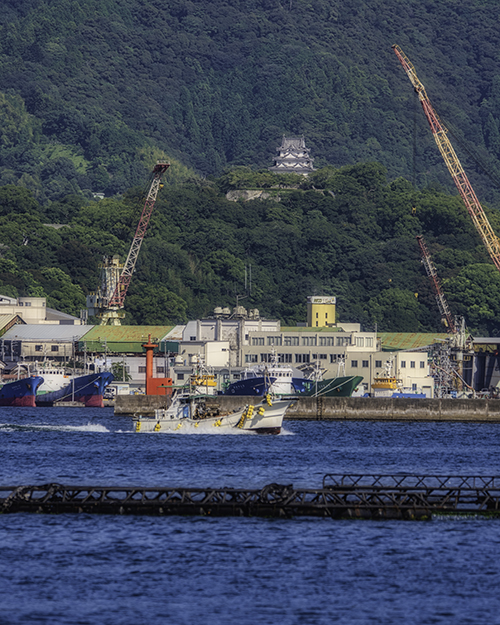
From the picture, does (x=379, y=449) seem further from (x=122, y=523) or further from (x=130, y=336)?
(x=130, y=336)

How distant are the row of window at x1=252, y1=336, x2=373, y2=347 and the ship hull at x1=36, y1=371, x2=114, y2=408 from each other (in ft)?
78.7

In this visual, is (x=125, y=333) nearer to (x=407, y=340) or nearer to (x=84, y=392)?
(x=84, y=392)

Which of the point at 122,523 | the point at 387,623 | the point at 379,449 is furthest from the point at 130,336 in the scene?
the point at 387,623

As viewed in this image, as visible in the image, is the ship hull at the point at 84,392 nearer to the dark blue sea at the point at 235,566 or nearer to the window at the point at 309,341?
the window at the point at 309,341

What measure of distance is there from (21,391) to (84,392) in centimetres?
740

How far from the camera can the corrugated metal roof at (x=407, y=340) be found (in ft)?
627

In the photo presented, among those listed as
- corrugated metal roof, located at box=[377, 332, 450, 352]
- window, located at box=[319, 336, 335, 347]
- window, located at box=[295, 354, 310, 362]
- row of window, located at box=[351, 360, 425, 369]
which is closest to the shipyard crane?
row of window, located at box=[351, 360, 425, 369]

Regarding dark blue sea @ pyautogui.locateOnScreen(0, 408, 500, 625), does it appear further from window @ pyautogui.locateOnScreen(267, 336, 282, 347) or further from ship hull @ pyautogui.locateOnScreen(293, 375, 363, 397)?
window @ pyautogui.locateOnScreen(267, 336, 282, 347)

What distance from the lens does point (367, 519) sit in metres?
55.3

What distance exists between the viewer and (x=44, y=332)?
191125 mm

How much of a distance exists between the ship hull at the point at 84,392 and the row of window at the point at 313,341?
24.0 m

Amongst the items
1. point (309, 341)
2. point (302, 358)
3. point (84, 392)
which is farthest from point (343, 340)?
point (84, 392)

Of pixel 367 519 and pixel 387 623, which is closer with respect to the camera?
pixel 387 623

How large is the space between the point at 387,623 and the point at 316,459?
140ft
